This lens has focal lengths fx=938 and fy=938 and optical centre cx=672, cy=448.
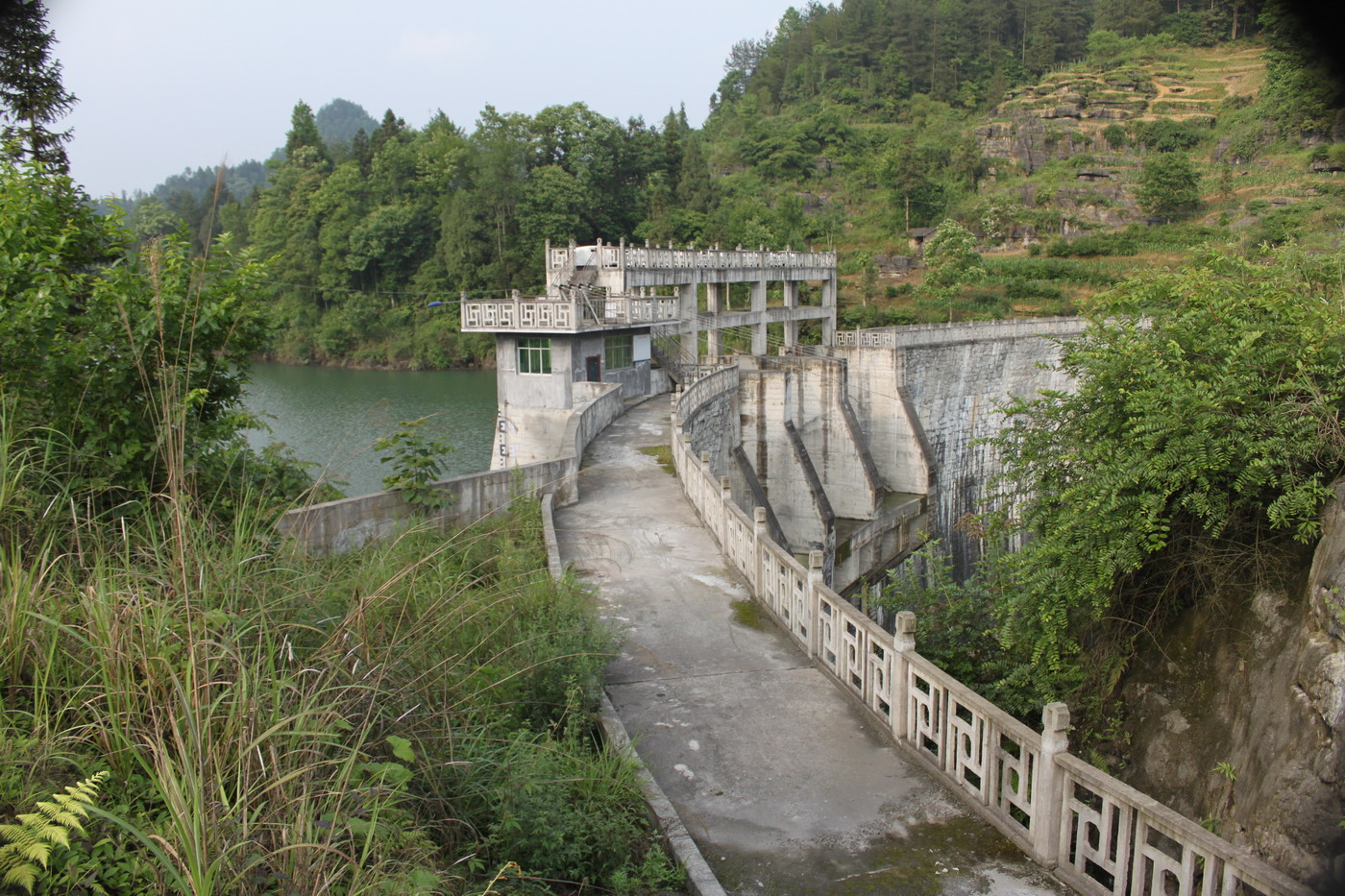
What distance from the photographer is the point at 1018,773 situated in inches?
191

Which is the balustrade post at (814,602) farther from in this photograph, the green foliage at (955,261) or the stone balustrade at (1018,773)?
the green foliage at (955,261)

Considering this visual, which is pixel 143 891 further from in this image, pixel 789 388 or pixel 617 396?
pixel 789 388

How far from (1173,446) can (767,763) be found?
134 inches

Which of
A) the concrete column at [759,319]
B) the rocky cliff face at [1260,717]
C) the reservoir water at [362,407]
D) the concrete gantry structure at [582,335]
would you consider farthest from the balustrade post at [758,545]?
the concrete column at [759,319]

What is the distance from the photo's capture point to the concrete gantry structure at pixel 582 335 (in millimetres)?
22156

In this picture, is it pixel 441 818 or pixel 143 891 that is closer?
pixel 143 891

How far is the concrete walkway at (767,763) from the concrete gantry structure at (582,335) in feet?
29.6

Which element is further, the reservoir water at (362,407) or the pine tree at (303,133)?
the pine tree at (303,133)

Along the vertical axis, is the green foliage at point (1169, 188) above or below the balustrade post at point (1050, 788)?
above

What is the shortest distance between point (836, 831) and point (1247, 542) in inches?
143

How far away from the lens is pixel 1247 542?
6.37 meters

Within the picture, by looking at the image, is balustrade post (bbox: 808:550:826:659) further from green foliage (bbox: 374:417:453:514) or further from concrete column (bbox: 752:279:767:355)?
concrete column (bbox: 752:279:767:355)

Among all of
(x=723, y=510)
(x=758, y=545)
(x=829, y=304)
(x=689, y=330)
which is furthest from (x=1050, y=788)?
(x=829, y=304)

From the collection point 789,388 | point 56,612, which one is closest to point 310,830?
point 56,612
